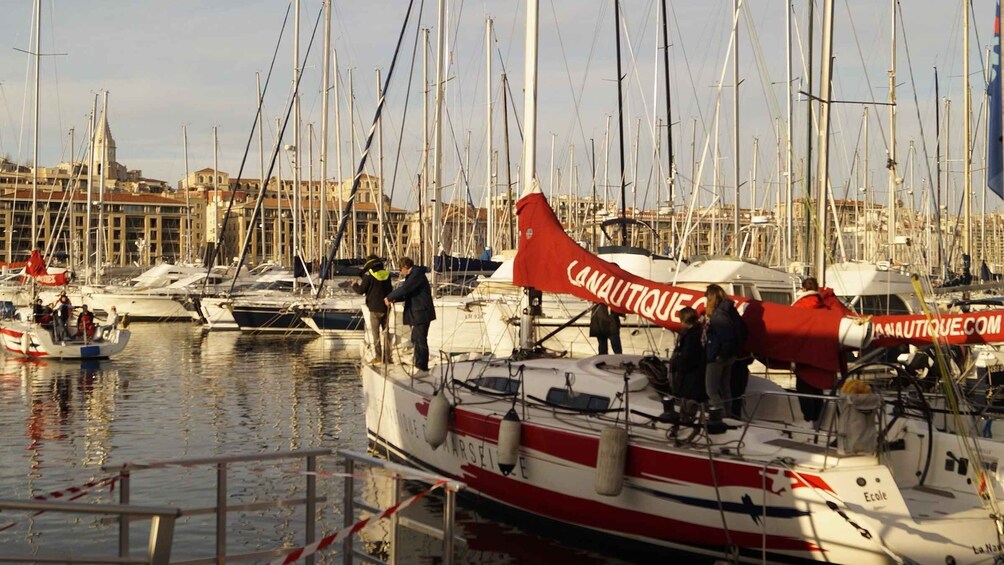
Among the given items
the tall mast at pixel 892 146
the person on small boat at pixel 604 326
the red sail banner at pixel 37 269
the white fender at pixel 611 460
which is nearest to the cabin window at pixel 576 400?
the white fender at pixel 611 460

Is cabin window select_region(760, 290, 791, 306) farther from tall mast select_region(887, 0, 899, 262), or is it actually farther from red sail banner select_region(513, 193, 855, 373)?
red sail banner select_region(513, 193, 855, 373)

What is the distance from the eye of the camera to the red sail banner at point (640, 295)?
35.9 feet

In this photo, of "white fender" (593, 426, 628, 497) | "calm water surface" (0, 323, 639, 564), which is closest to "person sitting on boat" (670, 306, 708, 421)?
"white fender" (593, 426, 628, 497)

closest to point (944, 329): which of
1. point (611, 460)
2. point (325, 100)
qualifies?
point (611, 460)

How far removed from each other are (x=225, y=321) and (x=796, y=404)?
35.4 metres

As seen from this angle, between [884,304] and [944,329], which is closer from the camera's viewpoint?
[944,329]

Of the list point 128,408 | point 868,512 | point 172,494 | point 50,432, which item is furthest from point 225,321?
point 868,512

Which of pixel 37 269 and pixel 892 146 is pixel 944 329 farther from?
pixel 37 269

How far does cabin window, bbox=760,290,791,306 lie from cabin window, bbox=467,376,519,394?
1194cm

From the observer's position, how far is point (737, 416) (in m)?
11.7

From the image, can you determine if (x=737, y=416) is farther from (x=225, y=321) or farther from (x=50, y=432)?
(x=225, y=321)

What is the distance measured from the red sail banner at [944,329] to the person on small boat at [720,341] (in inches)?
54.4

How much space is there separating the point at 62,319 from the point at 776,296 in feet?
68.7

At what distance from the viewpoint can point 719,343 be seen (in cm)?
1109
